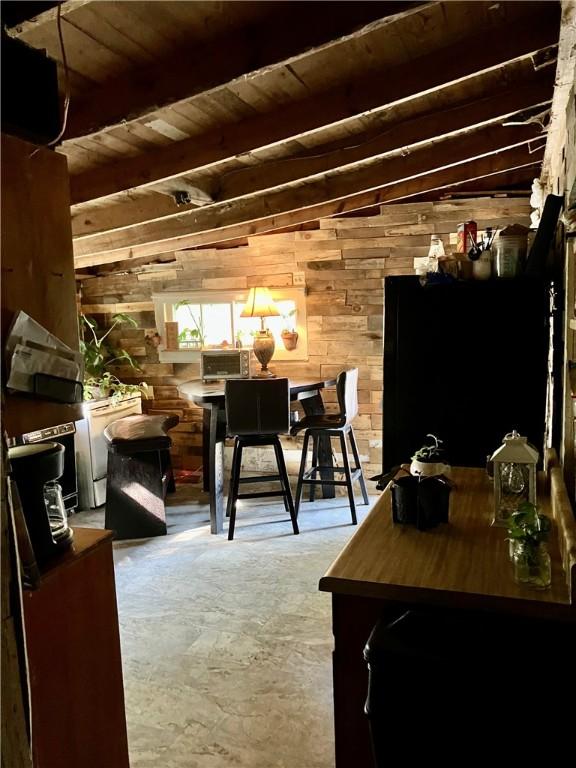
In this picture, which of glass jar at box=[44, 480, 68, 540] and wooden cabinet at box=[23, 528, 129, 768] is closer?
wooden cabinet at box=[23, 528, 129, 768]

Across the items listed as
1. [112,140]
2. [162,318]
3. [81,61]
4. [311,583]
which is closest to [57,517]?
[81,61]

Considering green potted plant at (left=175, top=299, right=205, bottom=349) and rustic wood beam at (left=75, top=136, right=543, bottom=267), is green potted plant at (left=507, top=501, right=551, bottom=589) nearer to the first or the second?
rustic wood beam at (left=75, top=136, right=543, bottom=267)

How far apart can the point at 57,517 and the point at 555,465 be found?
1473 mm

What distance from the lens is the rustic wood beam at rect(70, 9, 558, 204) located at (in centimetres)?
A: 210

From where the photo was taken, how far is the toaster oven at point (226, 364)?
4.52 m

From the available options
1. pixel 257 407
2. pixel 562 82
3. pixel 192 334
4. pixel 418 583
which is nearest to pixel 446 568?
pixel 418 583

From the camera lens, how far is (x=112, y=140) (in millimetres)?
2580

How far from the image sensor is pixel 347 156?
3115 millimetres

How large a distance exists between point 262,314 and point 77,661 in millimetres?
3376

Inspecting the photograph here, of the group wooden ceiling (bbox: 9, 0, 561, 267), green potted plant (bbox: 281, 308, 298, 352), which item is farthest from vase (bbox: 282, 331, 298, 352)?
wooden ceiling (bbox: 9, 0, 561, 267)

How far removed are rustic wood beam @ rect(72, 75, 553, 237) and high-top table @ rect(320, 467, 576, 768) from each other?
191 cm

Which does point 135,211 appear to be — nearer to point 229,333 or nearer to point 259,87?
point 259,87

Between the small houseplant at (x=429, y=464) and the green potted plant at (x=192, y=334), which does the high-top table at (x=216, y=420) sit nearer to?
the green potted plant at (x=192, y=334)

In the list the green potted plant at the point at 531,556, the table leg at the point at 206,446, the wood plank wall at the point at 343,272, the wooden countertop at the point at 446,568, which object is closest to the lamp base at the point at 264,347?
Result: the wood plank wall at the point at 343,272
